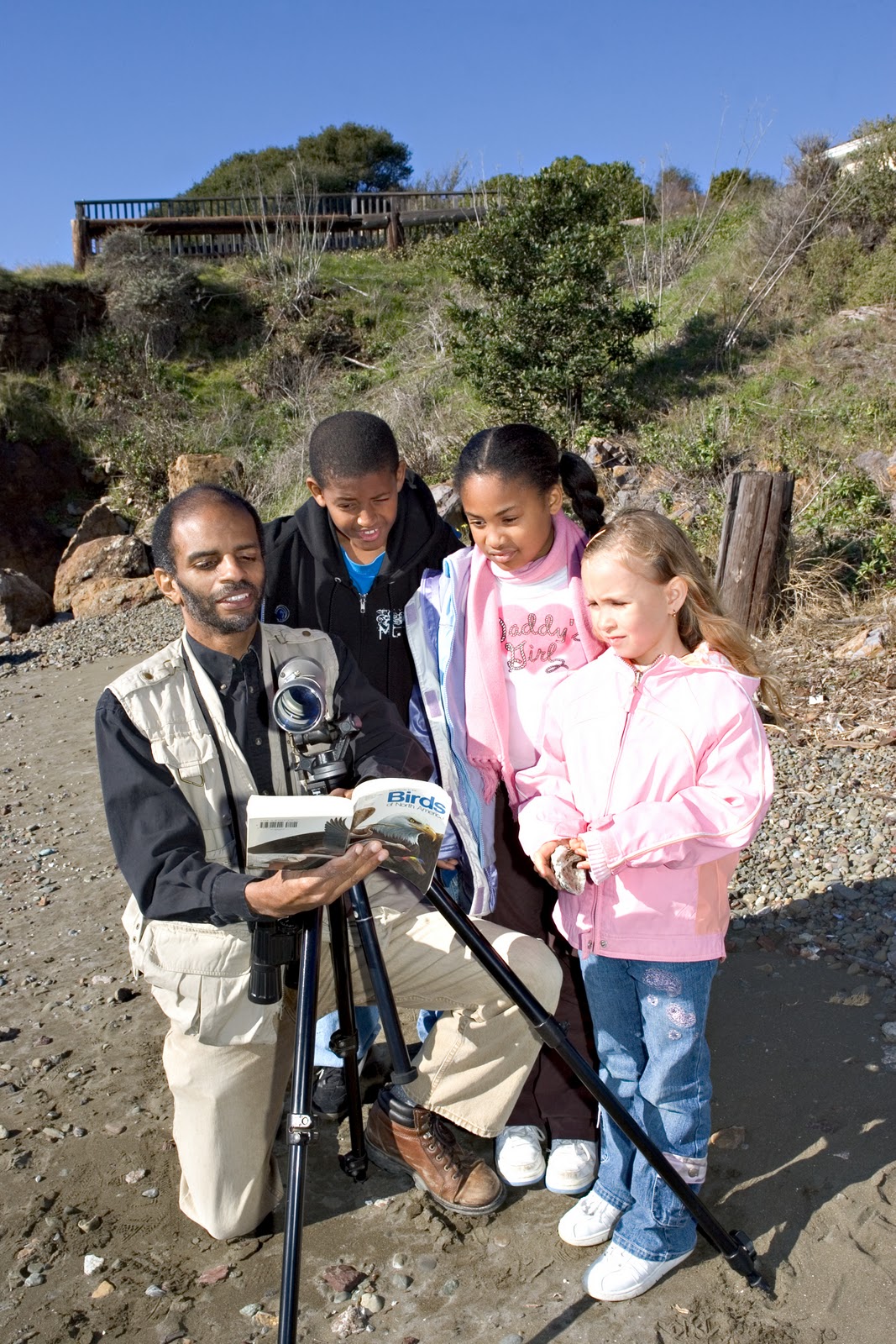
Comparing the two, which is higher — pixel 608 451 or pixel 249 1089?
pixel 608 451

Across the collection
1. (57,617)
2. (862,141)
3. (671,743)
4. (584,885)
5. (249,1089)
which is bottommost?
(57,617)

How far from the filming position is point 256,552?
2709 mm

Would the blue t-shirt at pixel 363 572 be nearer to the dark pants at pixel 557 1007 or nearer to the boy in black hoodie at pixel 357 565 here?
the boy in black hoodie at pixel 357 565

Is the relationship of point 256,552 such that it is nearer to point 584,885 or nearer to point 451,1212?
point 584,885

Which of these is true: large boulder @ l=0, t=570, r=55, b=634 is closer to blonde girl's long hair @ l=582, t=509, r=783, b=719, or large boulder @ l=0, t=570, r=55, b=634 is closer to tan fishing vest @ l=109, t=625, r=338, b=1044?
tan fishing vest @ l=109, t=625, r=338, b=1044

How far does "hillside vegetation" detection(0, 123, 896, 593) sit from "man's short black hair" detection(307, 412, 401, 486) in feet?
15.6

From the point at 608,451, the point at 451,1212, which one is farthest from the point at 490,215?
the point at 451,1212

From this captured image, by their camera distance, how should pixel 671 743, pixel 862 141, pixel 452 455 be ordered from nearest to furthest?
pixel 671 743 < pixel 452 455 < pixel 862 141

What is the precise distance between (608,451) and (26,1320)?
9639 millimetres

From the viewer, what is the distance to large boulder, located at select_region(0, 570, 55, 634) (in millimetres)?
12242

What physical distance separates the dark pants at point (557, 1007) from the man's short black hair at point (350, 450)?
0.99 m

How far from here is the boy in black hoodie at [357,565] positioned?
116 inches

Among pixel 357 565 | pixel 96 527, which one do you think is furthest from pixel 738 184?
pixel 357 565

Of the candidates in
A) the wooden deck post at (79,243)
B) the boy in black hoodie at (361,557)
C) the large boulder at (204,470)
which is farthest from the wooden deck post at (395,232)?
the boy in black hoodie at (361,557)
